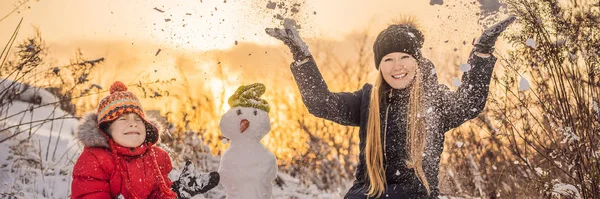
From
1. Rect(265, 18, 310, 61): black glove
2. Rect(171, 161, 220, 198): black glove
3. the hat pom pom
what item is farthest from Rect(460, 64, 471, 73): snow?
the hat pom pom

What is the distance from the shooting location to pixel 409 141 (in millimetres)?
3248

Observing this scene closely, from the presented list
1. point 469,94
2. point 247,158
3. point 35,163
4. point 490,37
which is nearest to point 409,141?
point 469,94

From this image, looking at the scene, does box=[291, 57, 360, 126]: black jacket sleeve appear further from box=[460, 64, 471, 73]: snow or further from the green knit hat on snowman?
the green knit hat on snowman

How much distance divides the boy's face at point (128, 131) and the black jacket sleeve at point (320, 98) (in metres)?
1.02

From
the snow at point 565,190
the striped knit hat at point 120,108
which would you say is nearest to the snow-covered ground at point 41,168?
the striped knit hat at point 120,108

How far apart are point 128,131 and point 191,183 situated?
1.70 feet

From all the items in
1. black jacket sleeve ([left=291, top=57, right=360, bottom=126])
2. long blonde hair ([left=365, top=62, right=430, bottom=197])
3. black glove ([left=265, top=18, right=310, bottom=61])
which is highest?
black glove ([left=265, top=18, right=310, bottom=61])

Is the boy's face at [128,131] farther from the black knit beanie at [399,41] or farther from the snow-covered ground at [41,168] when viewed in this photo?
the snow-covered ground at [41,168]

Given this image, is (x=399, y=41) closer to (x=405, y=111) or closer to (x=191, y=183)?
(x=405, y=111)

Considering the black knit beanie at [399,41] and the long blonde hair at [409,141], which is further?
the black knit beanie at [399,41]

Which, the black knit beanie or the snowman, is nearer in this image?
the black knit beanie

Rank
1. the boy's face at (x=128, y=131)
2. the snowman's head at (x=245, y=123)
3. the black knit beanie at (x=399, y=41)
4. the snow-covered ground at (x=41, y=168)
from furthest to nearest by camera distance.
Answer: the snow-covered ground at (x=41, y=168) → the snowman's head at (x=245, y=123) → the boy's face at (x=128, y=131) → the black knit beanie at (x=399, y=41)

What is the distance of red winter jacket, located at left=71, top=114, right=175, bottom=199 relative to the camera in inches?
132

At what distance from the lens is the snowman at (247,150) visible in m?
3.96
